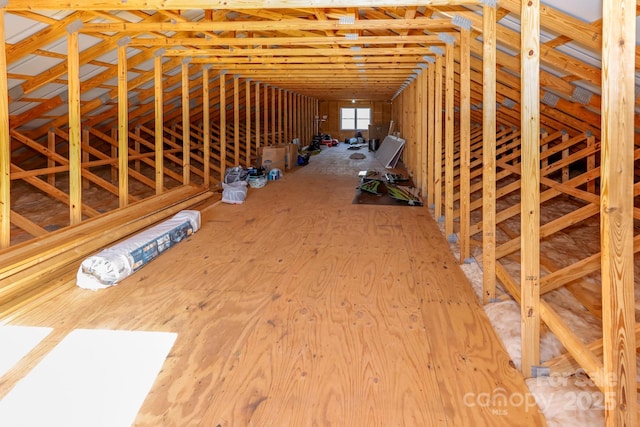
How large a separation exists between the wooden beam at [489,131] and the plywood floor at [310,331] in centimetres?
44

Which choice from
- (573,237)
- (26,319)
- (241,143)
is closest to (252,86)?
(241,143)

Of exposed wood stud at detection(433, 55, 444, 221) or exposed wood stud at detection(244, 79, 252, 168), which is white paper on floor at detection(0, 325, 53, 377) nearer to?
exposed wood stud at detection(433, 55, 444, 221)

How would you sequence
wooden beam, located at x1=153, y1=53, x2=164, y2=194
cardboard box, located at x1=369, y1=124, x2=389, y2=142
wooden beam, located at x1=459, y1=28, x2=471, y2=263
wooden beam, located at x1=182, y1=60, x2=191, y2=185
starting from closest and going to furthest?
wooden beam, located at x1=459, y1=28, x2=471, y2=263 → wooden beam, located at x1=153, y1=53, x2=164, y2=194 → wooden beam, located at x1=182, y1=60, x2=191, y2=185 → cardboard box, located at x1=369, y1=124, x2=389, y2=142

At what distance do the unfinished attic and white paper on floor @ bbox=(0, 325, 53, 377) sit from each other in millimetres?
15

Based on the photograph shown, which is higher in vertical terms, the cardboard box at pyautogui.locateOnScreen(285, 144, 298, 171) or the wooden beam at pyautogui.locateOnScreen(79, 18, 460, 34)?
the wooden beam at pyautogui.locateOnScreen(79, 18, 460, 34)

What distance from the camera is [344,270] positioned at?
363cm

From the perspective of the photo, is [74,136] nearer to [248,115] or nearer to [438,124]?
[438,124]

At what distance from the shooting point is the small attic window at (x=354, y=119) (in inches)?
835

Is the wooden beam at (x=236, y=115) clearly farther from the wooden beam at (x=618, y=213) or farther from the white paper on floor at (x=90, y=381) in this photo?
the wooden beam at (x=618, y=213)

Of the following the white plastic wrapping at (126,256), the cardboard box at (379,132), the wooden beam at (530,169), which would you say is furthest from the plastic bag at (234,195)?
the cardboard box at (379,132)

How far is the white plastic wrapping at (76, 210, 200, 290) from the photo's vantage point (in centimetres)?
323

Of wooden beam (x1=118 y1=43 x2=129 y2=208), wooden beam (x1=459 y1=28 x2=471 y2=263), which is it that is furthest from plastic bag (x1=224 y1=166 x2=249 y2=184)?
wooden beam (x1=459 y1=28 x2=471 y2=263)

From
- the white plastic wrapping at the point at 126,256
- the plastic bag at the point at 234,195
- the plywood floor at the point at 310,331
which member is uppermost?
the plastic bag at the point at 234,195

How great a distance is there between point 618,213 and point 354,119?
66.9 ft
